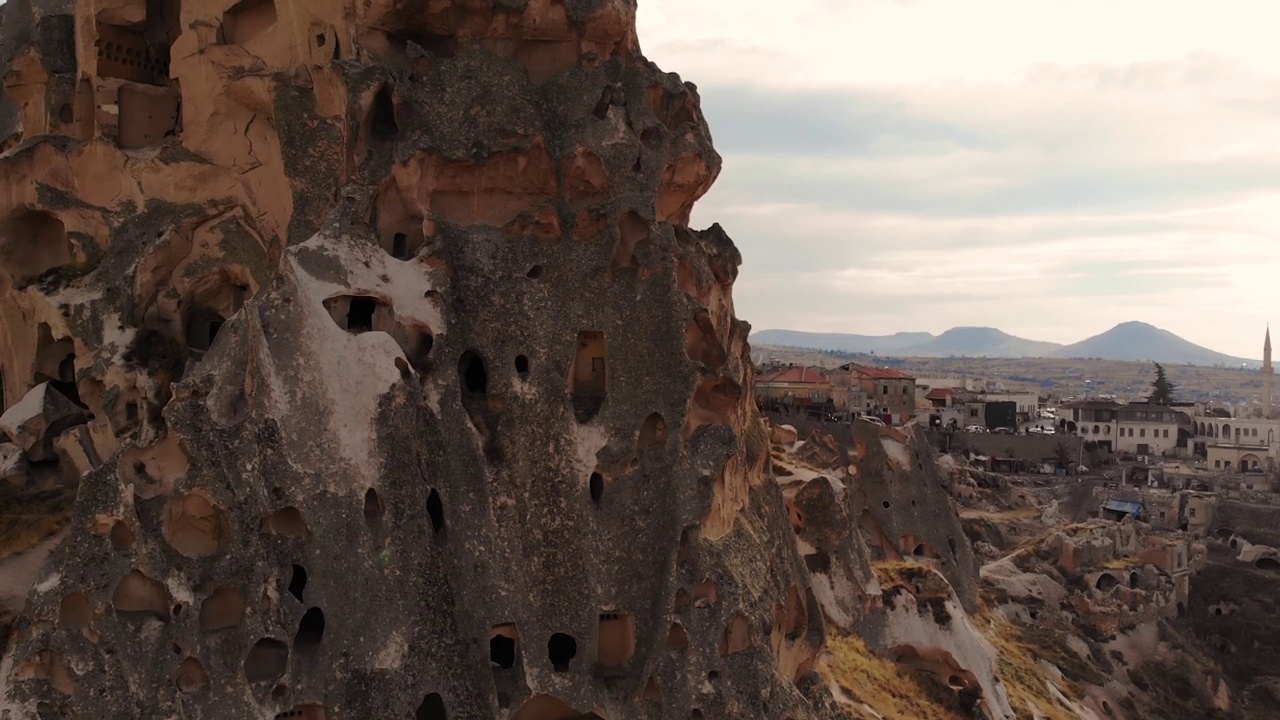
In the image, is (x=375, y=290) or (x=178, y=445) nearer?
(x=178, y=445)

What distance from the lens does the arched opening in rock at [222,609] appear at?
17.1 meters

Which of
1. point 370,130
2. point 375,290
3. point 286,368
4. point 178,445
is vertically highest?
point 370,130

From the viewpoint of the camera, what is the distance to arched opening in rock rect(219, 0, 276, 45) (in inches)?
988

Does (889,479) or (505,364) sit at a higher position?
(505,364)

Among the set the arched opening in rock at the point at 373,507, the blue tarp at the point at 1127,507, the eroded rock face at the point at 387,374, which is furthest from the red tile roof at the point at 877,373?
the arched opening in rock at the point at 373,507

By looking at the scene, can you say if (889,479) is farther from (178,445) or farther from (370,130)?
(178,445)

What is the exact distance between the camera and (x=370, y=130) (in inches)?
878

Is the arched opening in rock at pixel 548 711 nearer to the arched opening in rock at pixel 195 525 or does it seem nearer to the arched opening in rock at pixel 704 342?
the arched opening in rock at pixel 195 525

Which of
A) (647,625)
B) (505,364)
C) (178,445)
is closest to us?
(178,445)

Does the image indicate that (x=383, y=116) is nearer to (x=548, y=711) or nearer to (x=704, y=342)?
(x=704, y=342)

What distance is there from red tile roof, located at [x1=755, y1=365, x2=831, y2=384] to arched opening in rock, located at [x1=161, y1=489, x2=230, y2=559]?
2742 inches

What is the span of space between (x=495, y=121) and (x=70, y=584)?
1083cm

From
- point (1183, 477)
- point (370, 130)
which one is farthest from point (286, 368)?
point (1183, 477)

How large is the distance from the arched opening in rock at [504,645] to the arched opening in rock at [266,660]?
3209 mm
